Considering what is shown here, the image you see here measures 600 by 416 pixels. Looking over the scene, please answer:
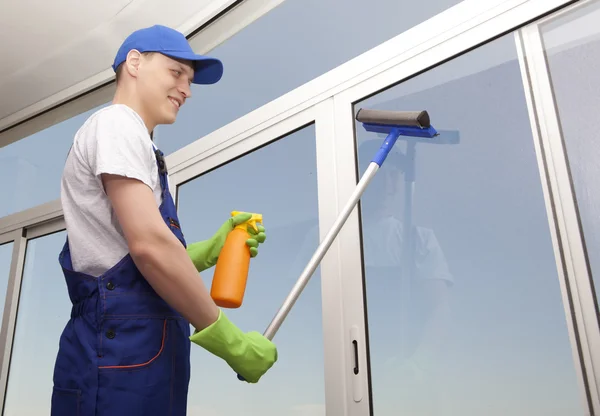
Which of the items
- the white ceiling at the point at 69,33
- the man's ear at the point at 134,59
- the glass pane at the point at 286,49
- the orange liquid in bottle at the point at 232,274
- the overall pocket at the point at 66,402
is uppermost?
the white ceiling at the point at 69,33

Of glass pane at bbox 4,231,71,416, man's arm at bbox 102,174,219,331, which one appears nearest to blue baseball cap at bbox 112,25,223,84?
man's arm at bbox 102,174,219,331

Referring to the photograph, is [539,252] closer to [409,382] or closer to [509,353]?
[509,353]

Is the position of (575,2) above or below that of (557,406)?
above

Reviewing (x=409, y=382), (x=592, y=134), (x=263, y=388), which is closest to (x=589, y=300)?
(x=592, y=134)

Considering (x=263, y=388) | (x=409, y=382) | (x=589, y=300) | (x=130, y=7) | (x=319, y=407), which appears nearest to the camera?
(x=589, y=300)

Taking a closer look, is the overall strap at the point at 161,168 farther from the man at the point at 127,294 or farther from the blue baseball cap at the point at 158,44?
the blue baseball cap at the point at 158,44

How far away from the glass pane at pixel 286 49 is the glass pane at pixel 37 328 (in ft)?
3.86

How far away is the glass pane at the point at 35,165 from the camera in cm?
289

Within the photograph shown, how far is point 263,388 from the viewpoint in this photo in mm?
1755

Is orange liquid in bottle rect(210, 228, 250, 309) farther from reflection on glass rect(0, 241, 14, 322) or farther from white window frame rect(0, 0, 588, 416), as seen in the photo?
reflection on glass rect(0, 241, 14, 322)

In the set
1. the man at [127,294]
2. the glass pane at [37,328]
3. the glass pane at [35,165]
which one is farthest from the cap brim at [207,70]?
the glass pane at [37,328]

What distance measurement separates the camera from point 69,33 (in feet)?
7.16

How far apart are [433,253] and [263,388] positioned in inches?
33.7

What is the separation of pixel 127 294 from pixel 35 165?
2.57 meters
